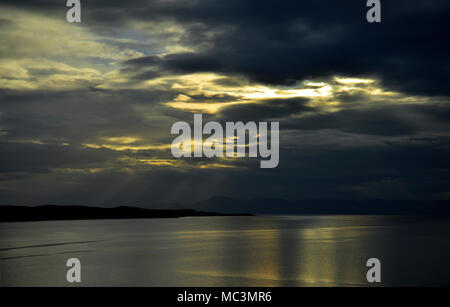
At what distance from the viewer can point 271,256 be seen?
168ft

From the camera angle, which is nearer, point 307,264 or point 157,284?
point 157,284

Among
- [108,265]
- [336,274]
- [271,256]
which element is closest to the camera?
[336,274]
